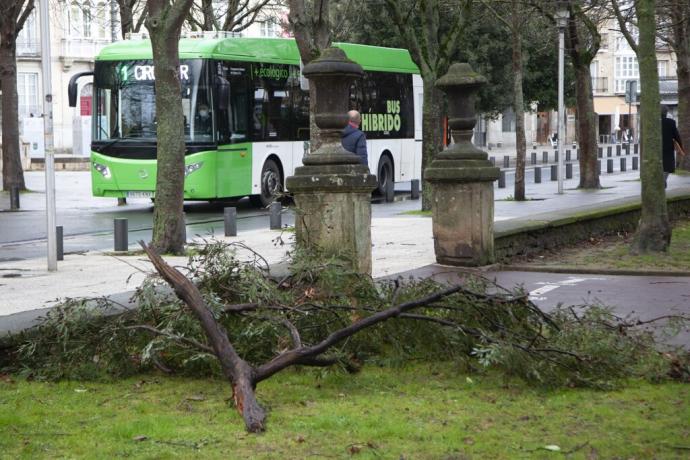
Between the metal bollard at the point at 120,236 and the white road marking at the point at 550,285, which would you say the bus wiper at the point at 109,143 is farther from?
the white road marking at the point at 550,285

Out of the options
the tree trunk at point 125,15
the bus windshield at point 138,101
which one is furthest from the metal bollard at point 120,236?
the tree trunk at point 125,15

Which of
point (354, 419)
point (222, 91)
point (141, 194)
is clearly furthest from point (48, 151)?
point (222, 91)

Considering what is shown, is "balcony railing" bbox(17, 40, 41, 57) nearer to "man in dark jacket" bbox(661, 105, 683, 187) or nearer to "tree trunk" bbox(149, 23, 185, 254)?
"man in dark jacket" bbox(661, 105, 683, 187)

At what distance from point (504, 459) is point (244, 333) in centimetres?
222

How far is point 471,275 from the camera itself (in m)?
8.32

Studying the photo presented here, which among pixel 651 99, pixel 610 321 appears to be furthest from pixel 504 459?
pixel 651 99

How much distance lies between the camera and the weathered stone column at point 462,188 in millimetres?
12828

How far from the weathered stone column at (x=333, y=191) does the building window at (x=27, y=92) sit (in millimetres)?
60286

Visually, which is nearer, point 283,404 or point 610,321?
point 283,404

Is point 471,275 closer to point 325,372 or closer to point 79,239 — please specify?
point 325,372

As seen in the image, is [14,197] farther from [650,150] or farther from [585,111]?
[650,150]

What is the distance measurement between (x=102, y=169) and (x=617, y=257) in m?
14.2

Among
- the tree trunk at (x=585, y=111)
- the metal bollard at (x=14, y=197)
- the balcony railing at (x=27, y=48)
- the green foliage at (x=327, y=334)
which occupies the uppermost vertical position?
the balcony railing at (x=27, y=48)

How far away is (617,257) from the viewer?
46.9 feet
